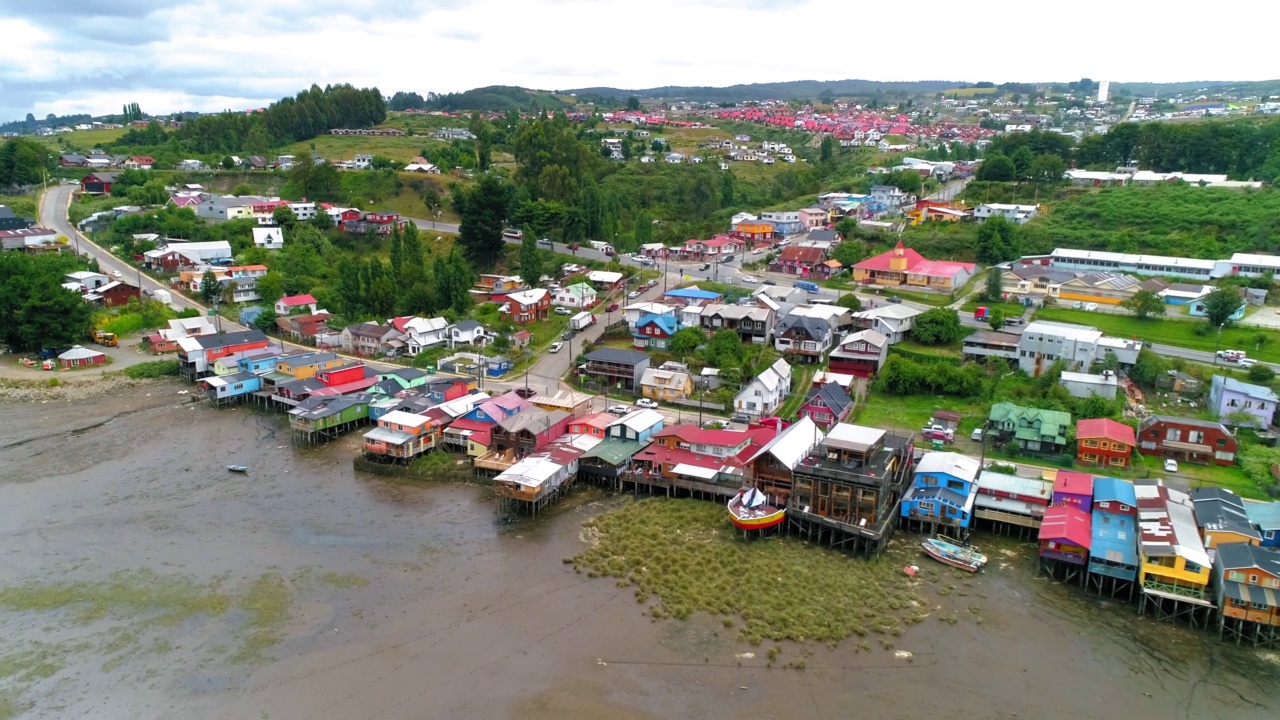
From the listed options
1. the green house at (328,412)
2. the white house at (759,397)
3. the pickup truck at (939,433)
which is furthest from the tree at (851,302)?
the green house at (328,412)

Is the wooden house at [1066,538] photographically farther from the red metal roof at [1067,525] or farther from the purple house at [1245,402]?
the purple house at [1245,402]

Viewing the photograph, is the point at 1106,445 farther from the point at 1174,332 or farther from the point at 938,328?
the point at 1174,332

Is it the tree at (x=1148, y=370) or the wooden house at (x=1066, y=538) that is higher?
the tree at (x=1148, y=370)

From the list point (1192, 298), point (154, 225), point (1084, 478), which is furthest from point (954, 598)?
point (154, 225)

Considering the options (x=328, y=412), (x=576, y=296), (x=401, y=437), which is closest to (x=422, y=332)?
(x=576, y=296)

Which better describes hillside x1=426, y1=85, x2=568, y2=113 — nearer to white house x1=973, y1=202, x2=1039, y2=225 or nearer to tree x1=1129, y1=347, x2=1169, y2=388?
white house x1=973, y1=202, x2=1039, y2=225

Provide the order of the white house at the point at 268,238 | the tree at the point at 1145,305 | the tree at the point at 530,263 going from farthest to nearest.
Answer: the white house at the point at 268,238 < the tree at the point at 530,263 < the tree at the point at 1145,305
